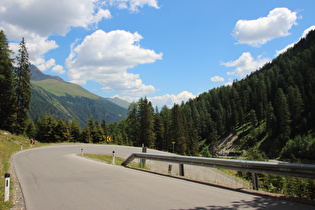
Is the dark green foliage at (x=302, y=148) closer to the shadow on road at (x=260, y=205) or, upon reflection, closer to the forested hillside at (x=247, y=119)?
the forested hillside at (x=247, y=119)

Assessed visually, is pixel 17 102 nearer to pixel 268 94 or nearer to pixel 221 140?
pixel 221 140

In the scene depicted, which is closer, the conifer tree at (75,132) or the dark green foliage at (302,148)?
the conifer tree at (75,132)

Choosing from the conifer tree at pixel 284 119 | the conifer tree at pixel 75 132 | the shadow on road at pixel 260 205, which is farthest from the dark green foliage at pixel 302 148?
the shadow on road at pixel 260 205

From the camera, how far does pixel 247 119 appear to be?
13862 centimetres

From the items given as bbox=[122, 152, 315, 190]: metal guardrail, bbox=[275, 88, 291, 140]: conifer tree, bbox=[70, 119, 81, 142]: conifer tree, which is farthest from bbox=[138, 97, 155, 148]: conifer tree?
bbox=[275, 88, 291, 140]: conifer tree

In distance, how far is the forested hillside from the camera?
6694 centimetres

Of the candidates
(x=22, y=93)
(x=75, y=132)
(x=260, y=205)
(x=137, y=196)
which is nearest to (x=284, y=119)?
(x=75, y=132)

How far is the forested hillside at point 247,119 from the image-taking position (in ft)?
220

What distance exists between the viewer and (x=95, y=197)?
253 inches

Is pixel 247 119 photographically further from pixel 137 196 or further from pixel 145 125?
pixel 137 196

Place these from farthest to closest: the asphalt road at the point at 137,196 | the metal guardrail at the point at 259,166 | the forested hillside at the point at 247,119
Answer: the forested hillside at the point at 247,119 < the metal guardrail at the point at 259,166 < the asphalt road at the point at 137,196

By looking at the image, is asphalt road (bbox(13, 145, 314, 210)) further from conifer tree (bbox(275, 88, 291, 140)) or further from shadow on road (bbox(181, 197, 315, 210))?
conifer tree (bbox(275, 88, 291, 140))

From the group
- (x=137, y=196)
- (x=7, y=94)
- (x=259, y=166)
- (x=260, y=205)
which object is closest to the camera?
(x=260, y=205)

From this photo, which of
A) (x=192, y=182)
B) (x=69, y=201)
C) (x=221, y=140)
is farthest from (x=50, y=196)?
(x=221, y=140)
